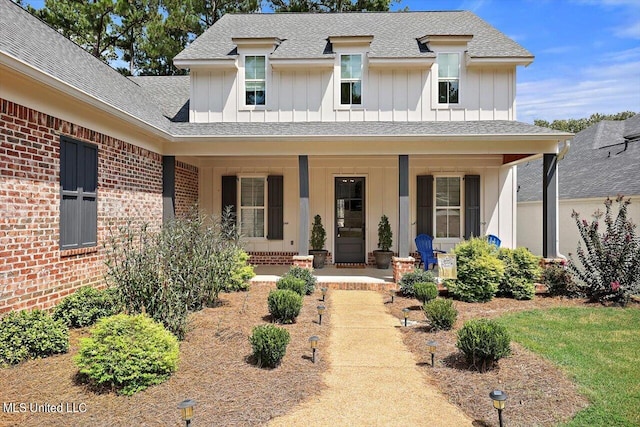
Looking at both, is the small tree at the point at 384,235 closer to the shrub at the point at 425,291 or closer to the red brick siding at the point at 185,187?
the shrub at the point at 425,291

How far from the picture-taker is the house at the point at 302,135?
6441 mm

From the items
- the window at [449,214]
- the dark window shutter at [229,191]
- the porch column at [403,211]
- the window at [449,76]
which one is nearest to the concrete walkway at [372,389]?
the porch column at [403,211]

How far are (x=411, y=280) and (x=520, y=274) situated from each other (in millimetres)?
2127

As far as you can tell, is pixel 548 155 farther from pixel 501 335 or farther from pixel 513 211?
pixel 501 335

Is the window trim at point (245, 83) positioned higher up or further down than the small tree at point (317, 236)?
higher up

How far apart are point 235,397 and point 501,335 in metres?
2.79

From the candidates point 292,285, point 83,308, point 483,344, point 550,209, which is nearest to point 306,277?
point 292,285

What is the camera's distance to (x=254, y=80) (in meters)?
10.0

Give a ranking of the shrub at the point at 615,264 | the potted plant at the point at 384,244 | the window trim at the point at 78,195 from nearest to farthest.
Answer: the window trim at the point at 78,195 < the shrub at the point at 615,264 < the potted plant at the point at 384,244

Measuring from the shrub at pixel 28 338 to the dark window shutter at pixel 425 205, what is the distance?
8.57m

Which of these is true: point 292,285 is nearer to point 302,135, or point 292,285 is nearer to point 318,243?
point 302,135

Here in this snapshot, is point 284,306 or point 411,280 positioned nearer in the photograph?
point 284,306

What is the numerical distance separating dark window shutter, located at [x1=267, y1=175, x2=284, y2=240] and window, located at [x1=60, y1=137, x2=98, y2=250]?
16.2ft

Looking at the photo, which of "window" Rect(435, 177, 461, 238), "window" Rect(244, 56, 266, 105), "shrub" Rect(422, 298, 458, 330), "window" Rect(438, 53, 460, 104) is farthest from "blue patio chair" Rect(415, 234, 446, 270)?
"window" Rect(244, 56, 266, 105)
